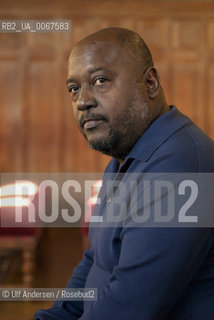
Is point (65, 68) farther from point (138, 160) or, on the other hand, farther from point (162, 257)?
point (162, 257)

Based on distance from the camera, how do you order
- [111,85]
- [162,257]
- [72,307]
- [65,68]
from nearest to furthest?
[162,257]
[111,85]
[72,307]
[65,68]

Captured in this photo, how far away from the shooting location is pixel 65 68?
5.51 m

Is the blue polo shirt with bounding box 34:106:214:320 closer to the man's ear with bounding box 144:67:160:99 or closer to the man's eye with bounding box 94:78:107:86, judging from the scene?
the man's ear with bounding box 144:67:160:99

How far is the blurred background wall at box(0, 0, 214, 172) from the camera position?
545cm

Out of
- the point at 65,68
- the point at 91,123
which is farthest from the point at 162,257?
the point at 65,68

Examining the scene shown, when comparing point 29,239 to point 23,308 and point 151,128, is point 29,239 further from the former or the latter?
point 151,128

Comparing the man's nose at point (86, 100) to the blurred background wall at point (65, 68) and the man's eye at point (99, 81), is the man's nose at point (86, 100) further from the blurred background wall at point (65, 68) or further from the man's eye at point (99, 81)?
the blurred background wall at point (65, 68)

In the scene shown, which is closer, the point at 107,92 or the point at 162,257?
the point at 162,257

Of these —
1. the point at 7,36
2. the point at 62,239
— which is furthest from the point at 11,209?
the point at 7,36

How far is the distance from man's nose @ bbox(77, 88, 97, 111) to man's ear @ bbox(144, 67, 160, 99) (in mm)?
153

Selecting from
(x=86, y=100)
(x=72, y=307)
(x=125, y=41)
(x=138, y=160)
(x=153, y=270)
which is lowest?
(x=72, y=307)

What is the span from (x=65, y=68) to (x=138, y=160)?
4738 millimetres

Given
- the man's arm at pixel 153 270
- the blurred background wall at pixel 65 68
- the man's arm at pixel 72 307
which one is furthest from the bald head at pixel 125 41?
the blurred background wall at pixel 65 68

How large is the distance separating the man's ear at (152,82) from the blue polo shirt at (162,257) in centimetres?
7
